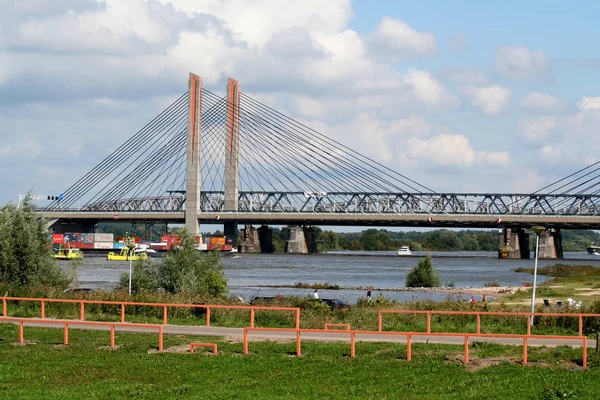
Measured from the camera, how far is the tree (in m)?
75.4

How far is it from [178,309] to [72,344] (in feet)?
27.5

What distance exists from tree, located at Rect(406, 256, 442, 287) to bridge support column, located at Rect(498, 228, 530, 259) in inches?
3454

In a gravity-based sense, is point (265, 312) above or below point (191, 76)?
below

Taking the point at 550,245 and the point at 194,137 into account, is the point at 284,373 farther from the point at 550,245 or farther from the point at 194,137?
the point at 550,245

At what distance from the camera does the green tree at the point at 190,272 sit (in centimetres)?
4391

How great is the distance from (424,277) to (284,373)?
56.1m

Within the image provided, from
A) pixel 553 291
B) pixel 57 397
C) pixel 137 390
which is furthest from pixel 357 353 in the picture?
pixel 553 291

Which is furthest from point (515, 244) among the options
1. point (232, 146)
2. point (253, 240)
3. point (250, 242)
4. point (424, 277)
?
point (424, 277)

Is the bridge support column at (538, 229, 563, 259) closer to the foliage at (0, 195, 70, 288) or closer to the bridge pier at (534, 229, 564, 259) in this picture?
the bridge pier at (534, 229, 564, 259)

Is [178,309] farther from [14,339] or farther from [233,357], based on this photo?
[233,357]

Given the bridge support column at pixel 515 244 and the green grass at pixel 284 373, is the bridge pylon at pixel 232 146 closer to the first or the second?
the bridge support column at pixel 515 244

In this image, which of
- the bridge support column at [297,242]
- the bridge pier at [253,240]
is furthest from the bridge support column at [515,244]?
the bridge pier at [253,240]

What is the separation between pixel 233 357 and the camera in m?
22.6

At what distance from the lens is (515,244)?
163m
